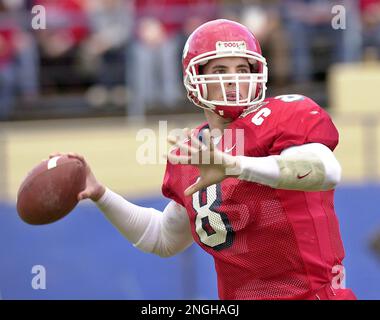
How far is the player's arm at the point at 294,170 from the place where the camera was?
116 inches

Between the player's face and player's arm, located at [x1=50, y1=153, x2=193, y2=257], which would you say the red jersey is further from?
player's arm, located at [x1=50, y1=153, x2=193, y2=257]

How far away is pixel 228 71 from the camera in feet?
11.0

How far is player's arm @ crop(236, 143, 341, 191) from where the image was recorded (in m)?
2.94

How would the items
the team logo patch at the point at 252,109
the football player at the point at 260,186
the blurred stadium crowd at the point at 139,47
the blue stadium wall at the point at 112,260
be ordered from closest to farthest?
the football player at the point at 260,186
the team logo patch at the point at 252,109
the blue stadium wall at the point at 112,260
the blurred stadium crowd at the point at 139,47

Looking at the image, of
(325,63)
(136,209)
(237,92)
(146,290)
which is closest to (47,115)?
(146,290)

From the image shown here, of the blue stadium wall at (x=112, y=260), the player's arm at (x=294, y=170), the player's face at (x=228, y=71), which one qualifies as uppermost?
the player's face at (x=228, y=71)

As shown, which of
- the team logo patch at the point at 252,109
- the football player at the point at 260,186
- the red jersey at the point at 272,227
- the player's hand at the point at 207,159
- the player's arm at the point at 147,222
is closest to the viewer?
the player's hand at the point at 207,159

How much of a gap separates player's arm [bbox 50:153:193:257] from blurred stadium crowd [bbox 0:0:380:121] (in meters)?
3.78

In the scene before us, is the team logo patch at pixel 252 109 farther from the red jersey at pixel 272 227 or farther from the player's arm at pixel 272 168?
the player's arm at pixel 272 168

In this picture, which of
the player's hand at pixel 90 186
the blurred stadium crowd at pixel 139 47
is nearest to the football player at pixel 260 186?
the player's hand at pixel 90 186

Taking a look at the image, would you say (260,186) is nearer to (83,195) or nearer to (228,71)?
(228,71)

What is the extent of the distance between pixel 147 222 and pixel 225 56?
776 millimetres

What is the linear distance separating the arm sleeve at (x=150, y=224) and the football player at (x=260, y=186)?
8.4 inches

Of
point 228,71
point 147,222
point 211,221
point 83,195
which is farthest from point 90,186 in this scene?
point 228,71
